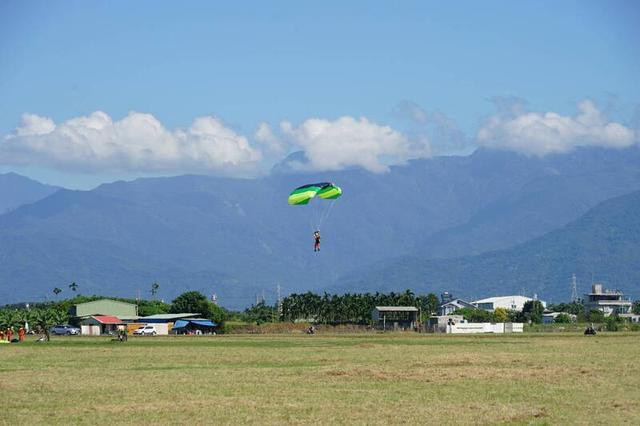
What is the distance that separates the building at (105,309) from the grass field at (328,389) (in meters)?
95.9

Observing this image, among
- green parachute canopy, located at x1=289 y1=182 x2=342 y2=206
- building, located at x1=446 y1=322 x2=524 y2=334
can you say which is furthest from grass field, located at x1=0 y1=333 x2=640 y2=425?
building, located at x1=446 y1=322 x2=524 y2=334

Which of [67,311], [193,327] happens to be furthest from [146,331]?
[67,311]

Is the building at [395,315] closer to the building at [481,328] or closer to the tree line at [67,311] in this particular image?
the tree line at [67,311]

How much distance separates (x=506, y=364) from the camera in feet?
139

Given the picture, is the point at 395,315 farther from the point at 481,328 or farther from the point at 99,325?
the point at 99,325

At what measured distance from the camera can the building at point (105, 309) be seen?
14325cm

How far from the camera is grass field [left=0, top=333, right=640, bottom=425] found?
1027 inches

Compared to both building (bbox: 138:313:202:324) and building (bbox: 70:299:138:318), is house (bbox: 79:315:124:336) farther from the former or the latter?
building (bbox: 70:299:138:318)

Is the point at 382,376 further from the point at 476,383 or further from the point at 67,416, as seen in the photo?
the point at 67,416

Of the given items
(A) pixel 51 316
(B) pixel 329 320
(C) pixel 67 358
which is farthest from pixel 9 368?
(B) pixel 329 320

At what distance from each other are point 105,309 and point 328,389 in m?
118

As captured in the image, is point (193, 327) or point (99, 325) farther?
point (193, 327)

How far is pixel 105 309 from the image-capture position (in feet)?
481

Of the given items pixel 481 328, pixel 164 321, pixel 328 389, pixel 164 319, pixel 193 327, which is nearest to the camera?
pixel 328 389
